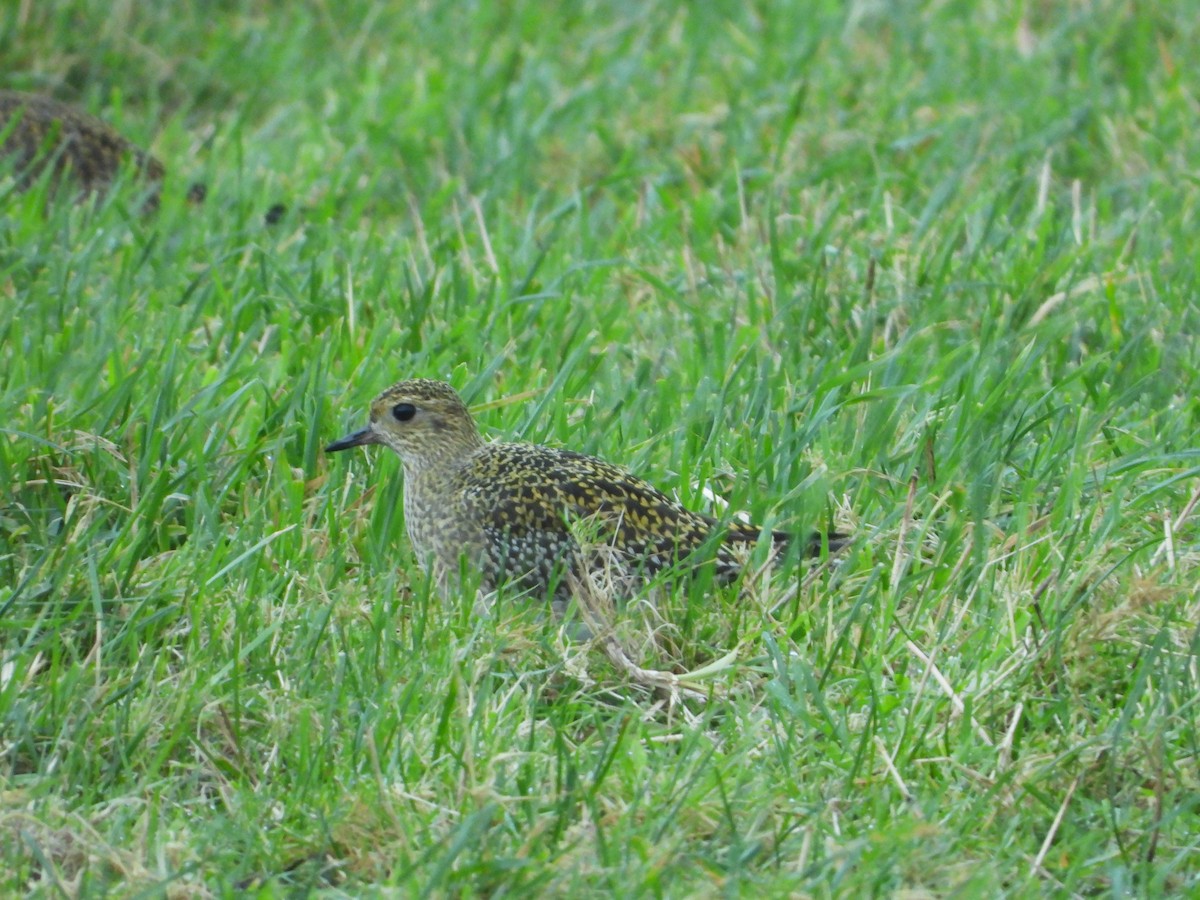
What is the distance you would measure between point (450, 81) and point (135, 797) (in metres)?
5.64

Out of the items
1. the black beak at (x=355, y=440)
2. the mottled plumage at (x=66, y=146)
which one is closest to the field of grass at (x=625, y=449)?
the black beak at (x=355, y=440)

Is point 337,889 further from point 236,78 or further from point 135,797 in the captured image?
point 236,78

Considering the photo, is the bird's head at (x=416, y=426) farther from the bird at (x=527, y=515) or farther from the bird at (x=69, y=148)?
the bird at (x=69, y=148)

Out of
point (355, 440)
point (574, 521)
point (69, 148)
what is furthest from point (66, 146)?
point (574, 521)

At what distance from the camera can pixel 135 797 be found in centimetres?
374

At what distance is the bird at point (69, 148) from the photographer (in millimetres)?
A: 7449

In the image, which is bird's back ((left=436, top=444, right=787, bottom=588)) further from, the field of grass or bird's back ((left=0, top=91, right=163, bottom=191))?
bird's back ((left=0, top=91, right=163, bottom=191))

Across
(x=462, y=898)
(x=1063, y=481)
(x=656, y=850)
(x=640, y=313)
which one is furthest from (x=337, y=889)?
(x=640, y=313)

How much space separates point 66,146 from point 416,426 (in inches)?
122

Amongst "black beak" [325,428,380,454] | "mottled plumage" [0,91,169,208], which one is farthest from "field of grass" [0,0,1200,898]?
"mottled plumage" [0,91,169,208]

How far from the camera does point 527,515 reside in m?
4.76

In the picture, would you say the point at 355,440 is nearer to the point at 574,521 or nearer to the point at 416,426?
the point at 416,426

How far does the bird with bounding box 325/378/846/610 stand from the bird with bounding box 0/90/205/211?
2.77 meters

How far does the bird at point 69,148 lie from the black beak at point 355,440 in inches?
106
